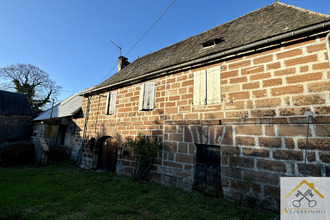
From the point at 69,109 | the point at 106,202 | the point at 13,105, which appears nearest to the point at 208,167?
the point at 106,202

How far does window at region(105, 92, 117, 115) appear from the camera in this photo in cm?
828

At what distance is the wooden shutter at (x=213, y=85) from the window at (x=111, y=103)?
499 centimetres

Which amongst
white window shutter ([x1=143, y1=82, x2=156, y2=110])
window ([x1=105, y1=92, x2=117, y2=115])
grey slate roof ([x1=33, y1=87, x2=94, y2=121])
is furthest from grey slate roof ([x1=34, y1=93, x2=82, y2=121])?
white window shutter ([x1=143, y1=82, x2=156, y2=110])

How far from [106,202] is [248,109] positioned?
14.8 feet

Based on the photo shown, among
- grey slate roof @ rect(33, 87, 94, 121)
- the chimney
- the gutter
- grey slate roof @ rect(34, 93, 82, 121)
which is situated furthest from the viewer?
the chimney

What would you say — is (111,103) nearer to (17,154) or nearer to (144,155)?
(144,155)

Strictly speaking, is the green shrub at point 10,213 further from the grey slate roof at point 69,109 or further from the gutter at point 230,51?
the grey slate roof at point 69,109

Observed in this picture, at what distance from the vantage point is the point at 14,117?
51.1ft

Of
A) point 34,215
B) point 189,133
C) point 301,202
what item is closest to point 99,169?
point 34,215

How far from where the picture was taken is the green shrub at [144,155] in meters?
5.91

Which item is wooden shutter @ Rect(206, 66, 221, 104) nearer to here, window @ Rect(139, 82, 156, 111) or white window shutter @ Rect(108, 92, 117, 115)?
window @ Rect(139, 82, 156, 111)

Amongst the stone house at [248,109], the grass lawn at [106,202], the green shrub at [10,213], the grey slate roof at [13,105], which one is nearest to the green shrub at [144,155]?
the stone house at [248,109]

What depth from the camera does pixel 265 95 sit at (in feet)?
13.8

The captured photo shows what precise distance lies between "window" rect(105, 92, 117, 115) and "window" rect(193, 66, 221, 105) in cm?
455
